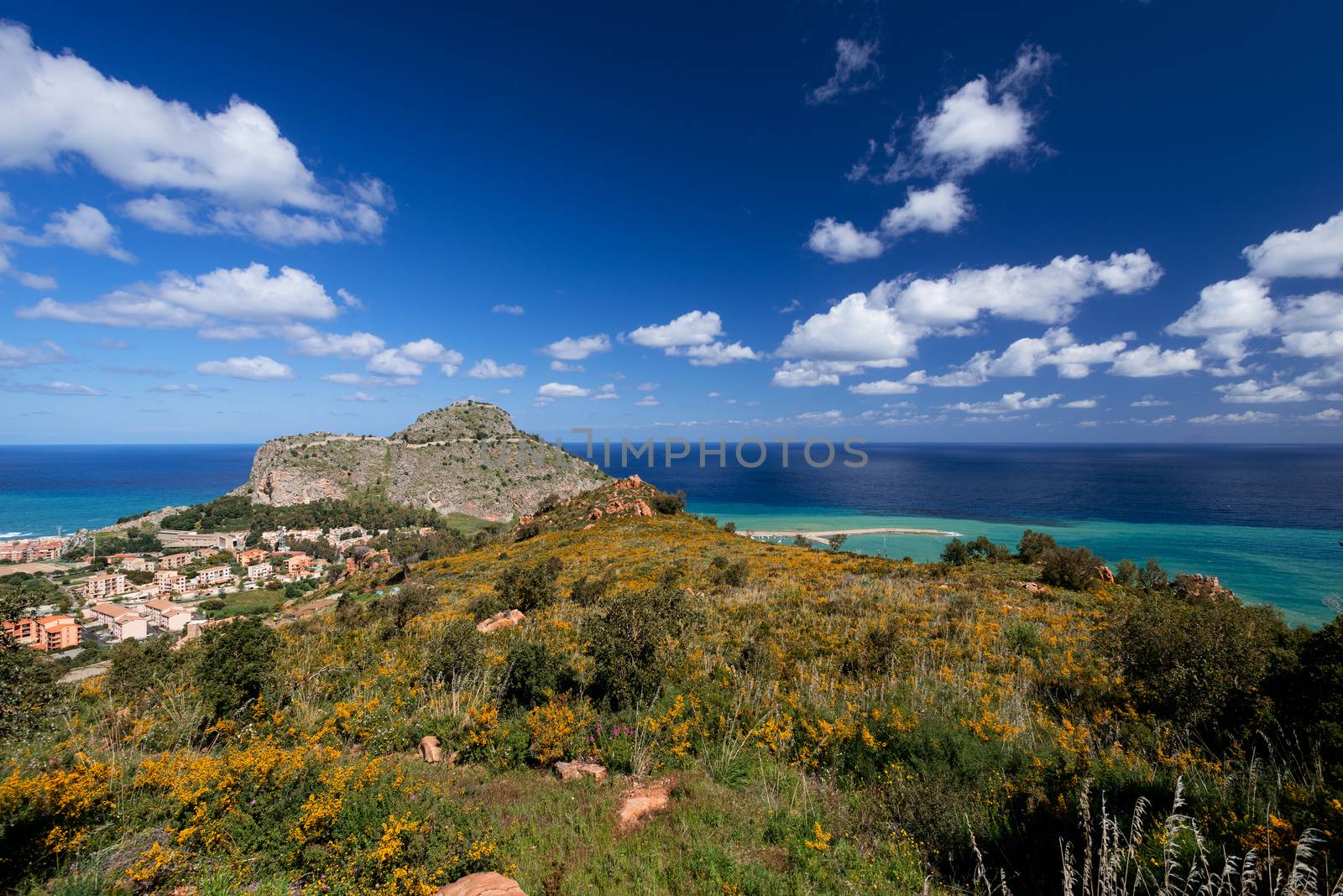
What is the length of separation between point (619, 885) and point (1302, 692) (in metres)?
8.67

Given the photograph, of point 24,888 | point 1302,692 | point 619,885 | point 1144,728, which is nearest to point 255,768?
point 24,888

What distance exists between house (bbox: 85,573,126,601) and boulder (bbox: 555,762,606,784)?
7180 centimetres

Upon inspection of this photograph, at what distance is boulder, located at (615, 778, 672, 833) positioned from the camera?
16.3 ft

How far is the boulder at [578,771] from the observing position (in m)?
5.73

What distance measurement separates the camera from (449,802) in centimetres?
454

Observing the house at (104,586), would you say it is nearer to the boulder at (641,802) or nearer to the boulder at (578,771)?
the boulder at (578,771)

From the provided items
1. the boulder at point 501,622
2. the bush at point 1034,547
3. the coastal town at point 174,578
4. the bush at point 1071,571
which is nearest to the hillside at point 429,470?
the coastal town at point 174,578

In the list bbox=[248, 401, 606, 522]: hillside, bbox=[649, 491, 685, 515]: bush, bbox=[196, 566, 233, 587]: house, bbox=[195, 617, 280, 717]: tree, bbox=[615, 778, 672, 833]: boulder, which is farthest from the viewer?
bbox=[248, 401, 606, 522]: hillside

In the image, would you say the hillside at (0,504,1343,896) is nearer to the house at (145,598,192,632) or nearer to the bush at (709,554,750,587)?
the bush at (709,554,750,587)

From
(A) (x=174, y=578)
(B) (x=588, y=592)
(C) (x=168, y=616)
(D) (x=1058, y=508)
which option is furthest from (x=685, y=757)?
(D) (x=1058, y=508)

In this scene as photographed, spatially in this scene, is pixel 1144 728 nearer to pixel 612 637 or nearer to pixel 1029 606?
pixel 612 637

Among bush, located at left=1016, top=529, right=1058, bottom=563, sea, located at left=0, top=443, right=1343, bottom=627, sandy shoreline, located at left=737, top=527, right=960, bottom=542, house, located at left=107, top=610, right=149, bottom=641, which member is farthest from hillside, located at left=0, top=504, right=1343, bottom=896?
sandy shoreline, located at left=737, top=527, right=960, bottom=542

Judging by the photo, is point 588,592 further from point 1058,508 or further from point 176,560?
point 1058,508

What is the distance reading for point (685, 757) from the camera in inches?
240
